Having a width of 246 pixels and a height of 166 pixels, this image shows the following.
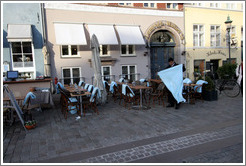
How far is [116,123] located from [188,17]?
13.3 metres

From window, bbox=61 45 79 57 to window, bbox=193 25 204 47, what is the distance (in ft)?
32.8

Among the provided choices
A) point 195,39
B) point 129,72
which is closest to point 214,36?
point 195,39

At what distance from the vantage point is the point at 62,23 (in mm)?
11992

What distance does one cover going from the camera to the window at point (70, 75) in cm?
1254

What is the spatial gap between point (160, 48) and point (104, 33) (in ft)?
16.3

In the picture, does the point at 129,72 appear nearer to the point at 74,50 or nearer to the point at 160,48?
the point at 160,48

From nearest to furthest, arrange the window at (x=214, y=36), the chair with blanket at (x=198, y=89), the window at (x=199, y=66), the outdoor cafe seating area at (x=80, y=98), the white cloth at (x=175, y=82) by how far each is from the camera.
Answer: the outdoor cafe seating area at (x=80, y=98) → the white cloth at (x=175, y=82) → the chair with blanket at (x=198, y=89) → the window at (x=199, y=66) → the window at (x=214, y=36)

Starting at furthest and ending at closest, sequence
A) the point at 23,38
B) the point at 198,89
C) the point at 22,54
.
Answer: the point at 22,54
the point at 23,38
the point at 198,89

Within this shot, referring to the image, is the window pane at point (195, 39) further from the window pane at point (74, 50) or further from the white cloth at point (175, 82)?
the white cloth at point (175, 82)

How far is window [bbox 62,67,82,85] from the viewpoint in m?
12.5

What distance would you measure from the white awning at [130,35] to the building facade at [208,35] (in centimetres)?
471

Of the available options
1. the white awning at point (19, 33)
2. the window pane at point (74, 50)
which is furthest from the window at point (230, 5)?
the white awning at point (19, 33)

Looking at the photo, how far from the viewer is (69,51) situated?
12641 millimetres

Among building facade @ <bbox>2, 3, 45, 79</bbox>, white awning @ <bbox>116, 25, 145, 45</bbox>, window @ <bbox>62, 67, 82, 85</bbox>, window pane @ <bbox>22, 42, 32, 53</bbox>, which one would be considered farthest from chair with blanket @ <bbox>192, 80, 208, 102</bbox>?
window pane @ <bbox>22, 42, 32, 53</bbox>
